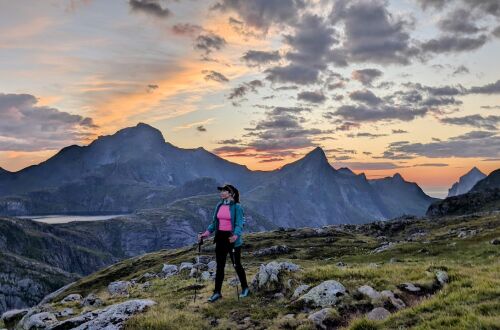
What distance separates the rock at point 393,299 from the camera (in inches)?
623

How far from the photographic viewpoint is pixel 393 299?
16.2 metres

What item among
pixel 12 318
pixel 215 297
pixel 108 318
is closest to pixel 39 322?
pixel 108 318

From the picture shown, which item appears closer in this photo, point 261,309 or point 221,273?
point 261,309

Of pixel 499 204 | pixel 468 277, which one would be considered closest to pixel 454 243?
pixel 468 277

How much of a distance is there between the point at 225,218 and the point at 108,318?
633 cm

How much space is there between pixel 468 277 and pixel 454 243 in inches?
1705

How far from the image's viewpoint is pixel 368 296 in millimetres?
16609

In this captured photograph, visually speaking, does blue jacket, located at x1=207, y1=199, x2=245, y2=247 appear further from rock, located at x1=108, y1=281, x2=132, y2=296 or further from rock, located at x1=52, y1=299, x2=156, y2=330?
rock, located at x1=108, y1=281, x2=132, y2=296

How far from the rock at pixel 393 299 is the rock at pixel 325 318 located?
2.44m

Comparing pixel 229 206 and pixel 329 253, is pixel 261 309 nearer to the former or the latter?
pixel 229 206

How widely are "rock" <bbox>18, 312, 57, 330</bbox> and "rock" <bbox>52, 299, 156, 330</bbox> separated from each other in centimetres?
139

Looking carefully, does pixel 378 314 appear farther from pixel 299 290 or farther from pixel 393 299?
pixel 299 290

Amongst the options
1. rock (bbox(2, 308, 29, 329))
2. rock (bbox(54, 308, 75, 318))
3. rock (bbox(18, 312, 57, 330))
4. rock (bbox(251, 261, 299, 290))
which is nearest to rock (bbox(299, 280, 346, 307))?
rock (bbox(251, 261, 299, 290))

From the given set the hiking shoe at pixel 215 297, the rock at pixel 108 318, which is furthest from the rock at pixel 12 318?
the hiking shoe at pixel 215 297
